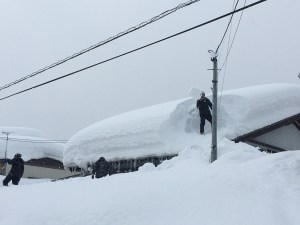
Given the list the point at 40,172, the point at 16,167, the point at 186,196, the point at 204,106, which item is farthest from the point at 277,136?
the point at 40,172

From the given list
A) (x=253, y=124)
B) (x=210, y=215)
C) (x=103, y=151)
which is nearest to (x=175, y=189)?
(x=210, y=215)

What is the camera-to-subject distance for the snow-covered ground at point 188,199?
23.8 ft

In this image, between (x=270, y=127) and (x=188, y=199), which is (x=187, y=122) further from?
(x=188, y=199)

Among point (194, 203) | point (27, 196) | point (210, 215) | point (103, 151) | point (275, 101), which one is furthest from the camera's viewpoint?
point (103, 151)

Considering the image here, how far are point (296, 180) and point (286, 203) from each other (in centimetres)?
113

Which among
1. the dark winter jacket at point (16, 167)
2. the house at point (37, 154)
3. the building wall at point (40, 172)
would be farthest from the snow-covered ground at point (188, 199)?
the house at point (37, 154)

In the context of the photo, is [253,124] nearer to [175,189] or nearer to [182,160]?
[182,160]

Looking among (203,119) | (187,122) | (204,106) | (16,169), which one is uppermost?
(204,106)

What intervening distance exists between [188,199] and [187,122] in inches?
448

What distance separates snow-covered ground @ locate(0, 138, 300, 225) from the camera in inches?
286

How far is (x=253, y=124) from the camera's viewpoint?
1797 cm

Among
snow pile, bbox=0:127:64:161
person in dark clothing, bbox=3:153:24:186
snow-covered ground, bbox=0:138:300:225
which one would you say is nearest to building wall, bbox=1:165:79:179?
snow pile, bbox=0:127:64:161

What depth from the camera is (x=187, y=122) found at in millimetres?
19359

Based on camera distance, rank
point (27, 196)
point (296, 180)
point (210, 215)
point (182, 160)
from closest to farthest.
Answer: point (210, 215) → point (296, 180) → point (27, 196) → point (182, 160)
